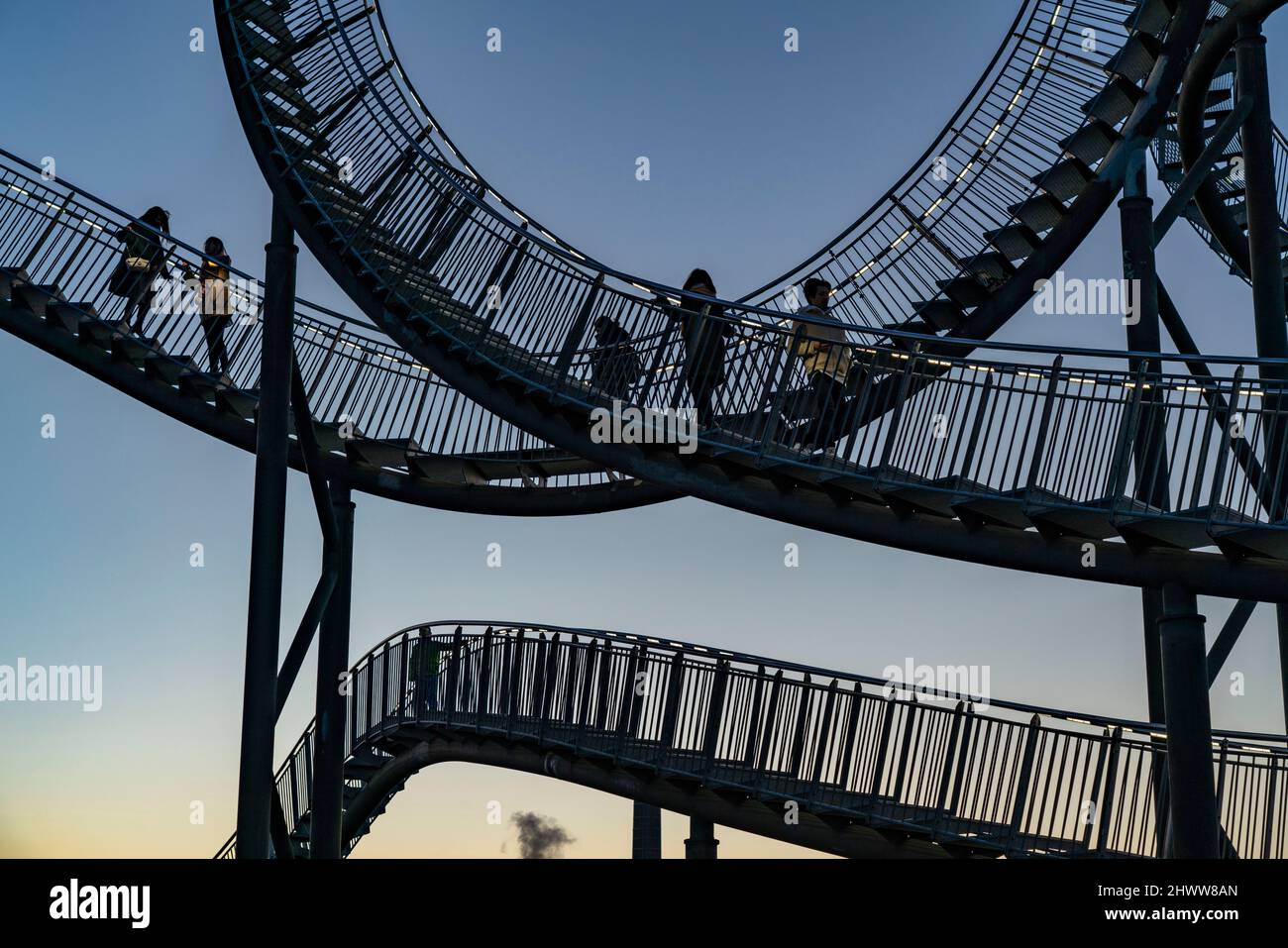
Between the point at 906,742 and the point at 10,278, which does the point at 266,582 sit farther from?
the point at 906,742

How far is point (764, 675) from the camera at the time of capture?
49.9ft

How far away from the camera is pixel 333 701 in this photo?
17.6 meters

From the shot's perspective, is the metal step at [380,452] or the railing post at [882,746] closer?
the railing post at [882,746]

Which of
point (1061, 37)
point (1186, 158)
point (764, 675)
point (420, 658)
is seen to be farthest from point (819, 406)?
point (420, 658)

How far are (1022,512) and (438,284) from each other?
697 cm

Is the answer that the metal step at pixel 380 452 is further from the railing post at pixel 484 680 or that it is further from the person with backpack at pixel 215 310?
the railing post at pixel 484 680

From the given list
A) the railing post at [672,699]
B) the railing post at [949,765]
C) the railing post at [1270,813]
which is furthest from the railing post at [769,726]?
the railing post at [1270,813]

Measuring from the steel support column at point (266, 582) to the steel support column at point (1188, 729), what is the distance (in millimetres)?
8356

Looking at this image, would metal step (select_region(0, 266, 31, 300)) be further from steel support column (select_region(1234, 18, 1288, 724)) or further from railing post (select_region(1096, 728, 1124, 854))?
steel support column (select_region(1234, 18, 1288, 724))

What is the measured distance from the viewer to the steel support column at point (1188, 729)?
37.0ft

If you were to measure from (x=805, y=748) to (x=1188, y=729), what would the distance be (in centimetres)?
434

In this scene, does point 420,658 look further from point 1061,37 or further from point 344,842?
point 1061,37

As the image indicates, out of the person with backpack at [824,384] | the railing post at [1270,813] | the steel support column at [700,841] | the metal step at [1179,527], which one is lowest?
the steel support column at [700,841]

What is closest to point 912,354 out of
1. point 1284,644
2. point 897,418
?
point 897,418
